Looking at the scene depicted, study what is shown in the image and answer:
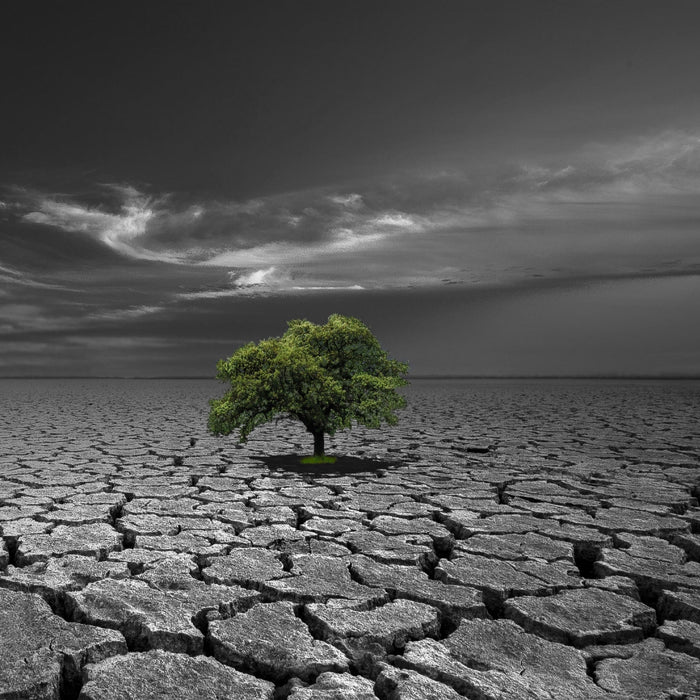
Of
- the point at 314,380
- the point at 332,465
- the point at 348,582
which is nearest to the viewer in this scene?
the point at 348,582

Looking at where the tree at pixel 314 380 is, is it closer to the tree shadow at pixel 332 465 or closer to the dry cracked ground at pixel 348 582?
the tree shadow at pixel 332 465

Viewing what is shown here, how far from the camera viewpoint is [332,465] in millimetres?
5406

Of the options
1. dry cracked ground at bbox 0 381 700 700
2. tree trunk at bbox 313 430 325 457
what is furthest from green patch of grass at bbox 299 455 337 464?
dry cracked ground at bbox 0 381 700 700

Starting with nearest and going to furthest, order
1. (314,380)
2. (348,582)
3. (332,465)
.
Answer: (348,582) → (314,380) → (332,465)

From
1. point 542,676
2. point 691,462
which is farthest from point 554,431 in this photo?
point 542,676

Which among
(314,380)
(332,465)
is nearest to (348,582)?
(314,380)

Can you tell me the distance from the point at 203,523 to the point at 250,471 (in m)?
1.70

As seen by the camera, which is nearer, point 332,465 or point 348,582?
point 348,582

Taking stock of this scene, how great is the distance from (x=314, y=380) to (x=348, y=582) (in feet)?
8.66

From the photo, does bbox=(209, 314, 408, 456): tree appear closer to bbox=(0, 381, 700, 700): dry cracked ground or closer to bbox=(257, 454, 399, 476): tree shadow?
bbox=(257, 454, 399, 476): tree shadow

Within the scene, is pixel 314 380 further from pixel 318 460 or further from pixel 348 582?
pixel 348 582

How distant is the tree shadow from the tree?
247 mm

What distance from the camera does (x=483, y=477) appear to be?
16.1 feet

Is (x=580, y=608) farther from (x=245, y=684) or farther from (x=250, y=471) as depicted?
(x=250, y=471)
